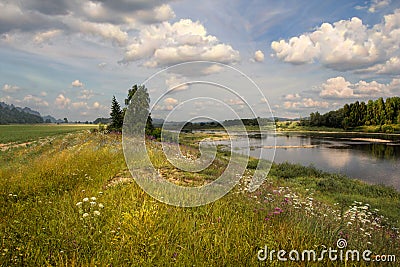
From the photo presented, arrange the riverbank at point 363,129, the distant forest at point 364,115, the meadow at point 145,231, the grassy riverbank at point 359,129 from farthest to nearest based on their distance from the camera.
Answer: the distant forest at point 364,115, the grassy riverbank at point 359,129, the riverbank at point 363,129, the meadow at point 145,231

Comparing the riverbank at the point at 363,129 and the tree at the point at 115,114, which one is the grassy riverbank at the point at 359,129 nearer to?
the riverbank at the point at 363,129

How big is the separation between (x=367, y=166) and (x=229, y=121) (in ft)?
91.5

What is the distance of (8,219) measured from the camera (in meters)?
4.45

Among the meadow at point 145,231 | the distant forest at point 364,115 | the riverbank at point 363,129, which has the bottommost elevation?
the meadow at point 145,231

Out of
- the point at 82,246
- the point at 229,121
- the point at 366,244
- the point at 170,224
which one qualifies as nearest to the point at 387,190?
the point at 366,244

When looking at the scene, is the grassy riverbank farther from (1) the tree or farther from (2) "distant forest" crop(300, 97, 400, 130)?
(1) the tree

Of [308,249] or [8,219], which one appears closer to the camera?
[308,249]

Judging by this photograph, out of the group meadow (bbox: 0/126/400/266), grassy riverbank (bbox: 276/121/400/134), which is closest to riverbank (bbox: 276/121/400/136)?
grassy riverbank (bbox: 276/121/400/134)

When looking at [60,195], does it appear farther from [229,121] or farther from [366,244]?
[366,244]

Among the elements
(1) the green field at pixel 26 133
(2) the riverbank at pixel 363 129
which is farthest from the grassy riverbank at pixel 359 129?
(1) the green field at pixel 26 133

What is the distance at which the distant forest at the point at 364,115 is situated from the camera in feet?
283

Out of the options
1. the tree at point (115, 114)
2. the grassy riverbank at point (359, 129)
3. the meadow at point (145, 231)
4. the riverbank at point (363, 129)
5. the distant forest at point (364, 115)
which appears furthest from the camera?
the distant forest at point (364, 115)

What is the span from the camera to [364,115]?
304 feet

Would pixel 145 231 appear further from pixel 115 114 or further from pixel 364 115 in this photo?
pixel 364 115
